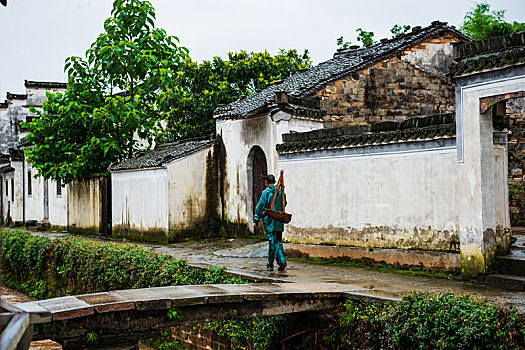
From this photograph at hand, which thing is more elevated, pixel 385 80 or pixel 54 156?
pixel 385 80

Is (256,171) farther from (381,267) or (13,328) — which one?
(13,328)

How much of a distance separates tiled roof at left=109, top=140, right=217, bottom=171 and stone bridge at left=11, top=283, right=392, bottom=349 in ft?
33.1

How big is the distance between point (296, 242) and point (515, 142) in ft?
27.0

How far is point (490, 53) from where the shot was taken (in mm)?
8211

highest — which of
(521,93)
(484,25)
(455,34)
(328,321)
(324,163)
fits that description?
(484,25)

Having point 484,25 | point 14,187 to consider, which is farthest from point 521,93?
point 14,187

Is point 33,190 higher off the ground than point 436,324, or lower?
higher

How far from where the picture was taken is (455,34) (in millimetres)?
17531

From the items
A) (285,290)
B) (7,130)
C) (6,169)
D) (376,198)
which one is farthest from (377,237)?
(7,130)

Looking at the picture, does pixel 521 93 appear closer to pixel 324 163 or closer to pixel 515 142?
pixel 324 163

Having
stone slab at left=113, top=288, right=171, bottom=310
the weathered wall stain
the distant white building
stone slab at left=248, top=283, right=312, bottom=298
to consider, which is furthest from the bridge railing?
the distant white building

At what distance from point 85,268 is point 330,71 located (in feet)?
30.9

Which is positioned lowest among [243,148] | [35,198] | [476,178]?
[35,198]

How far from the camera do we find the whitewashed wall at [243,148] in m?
15.2
